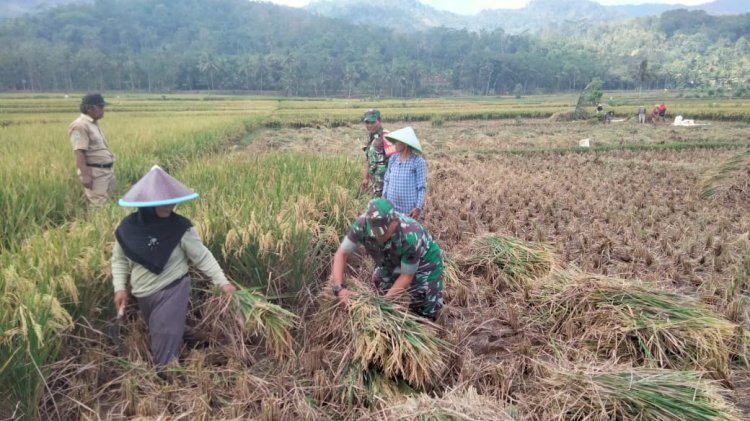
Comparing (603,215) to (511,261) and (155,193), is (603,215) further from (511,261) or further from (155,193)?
(155,193)

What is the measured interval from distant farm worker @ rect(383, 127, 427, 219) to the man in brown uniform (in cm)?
302

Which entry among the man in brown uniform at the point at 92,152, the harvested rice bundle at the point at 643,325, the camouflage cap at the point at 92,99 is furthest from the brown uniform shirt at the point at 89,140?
the harvested rice bundle at the point at 643,325

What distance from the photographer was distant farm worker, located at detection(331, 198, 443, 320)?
8.73ft

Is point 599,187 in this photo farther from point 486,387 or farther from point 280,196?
point 486,387

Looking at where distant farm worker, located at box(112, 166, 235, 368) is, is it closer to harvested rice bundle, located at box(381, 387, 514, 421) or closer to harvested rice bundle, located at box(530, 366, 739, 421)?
harvested rice bundle, located at box(381, 387, 514, 421)

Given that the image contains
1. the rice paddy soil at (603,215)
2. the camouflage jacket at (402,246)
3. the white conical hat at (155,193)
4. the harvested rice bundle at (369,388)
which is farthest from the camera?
→ the rice paddy soil at (603,215)

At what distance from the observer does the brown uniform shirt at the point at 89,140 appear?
4721 millimetres

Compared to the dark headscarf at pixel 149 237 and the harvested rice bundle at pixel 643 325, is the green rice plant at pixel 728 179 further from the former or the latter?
the dark headscarf at pixel 149 237

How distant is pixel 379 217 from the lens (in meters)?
2.61

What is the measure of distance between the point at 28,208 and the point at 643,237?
624 cm

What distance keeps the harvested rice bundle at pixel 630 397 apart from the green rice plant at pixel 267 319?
1380 millimetres

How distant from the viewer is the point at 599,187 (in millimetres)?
8055

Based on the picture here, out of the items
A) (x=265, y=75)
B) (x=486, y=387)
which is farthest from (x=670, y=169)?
(x=265, y=75)

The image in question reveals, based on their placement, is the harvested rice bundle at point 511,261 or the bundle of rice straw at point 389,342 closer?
the bundle of rice straw at point 389,342
